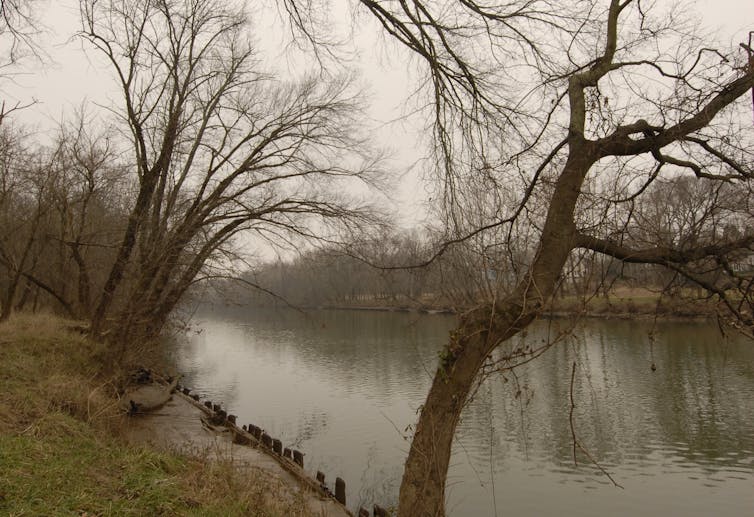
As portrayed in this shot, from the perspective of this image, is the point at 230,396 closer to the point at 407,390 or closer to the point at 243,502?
the point at 407,390

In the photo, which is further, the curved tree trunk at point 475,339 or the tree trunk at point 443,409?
the tree trunk at point 443,409

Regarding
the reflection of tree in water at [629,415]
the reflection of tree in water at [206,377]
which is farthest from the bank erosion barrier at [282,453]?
the reflection of tree in water at [629,415]

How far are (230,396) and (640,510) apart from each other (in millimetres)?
14302

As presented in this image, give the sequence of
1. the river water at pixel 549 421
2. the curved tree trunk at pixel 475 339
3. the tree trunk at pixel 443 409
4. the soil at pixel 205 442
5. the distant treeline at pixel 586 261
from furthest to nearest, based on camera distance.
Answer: the river water at pixel 549 421 → the soil at pixel 205 442 → the tree trunk at pixel 443 409 → the curved tree trunk at pixel 475 339 → the distant treeline at pixel 586 261

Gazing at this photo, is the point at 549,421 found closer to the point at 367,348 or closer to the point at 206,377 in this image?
the point at 206,377

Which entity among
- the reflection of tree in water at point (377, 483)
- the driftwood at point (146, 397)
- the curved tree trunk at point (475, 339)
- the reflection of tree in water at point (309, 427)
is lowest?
the reflection of tree in water at point (377, 483)

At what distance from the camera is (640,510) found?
10258mm

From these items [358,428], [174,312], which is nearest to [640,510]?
[358,428]

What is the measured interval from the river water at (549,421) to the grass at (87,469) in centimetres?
241

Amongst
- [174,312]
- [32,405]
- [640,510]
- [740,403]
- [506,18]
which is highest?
[506,18]

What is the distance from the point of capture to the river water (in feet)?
34.7

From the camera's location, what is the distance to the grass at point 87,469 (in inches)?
157

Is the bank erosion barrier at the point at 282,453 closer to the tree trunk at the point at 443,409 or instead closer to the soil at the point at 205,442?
the soil at the point at 205,442

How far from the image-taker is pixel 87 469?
15.9 ft
